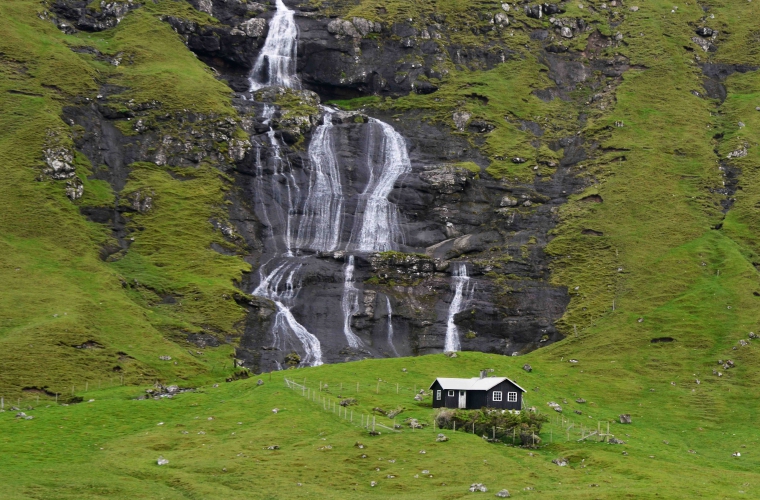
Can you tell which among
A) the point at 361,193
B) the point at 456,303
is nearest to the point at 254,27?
Result: the point at 361,193

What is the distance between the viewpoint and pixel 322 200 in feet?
497

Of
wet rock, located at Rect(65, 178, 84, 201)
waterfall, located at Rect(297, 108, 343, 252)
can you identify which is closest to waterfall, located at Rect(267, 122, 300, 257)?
waterfall, located at Rect(297, 108, 343, 252)

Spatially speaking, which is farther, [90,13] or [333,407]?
[90,13]

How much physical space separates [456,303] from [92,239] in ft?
174

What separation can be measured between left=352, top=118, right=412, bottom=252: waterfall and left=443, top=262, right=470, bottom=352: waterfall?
12268 millimetres

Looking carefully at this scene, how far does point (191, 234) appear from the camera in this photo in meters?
139

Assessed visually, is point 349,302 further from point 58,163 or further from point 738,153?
point 738,153

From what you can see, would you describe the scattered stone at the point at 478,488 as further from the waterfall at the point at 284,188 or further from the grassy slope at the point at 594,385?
the waterfall at the point at 284,188

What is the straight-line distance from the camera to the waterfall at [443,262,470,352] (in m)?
124

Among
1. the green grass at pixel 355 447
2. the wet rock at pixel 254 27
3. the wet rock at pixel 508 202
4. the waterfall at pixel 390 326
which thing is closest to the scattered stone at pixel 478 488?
the green grass at pixel 355 447

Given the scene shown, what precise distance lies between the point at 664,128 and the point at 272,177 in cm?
7451

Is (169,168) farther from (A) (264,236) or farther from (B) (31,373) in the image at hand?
(B) (31,373)

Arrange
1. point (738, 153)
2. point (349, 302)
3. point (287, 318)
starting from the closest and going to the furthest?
1. point (287, 318)
2. point (349, 302)
3. point (738, 153)

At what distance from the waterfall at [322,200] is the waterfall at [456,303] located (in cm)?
1998
